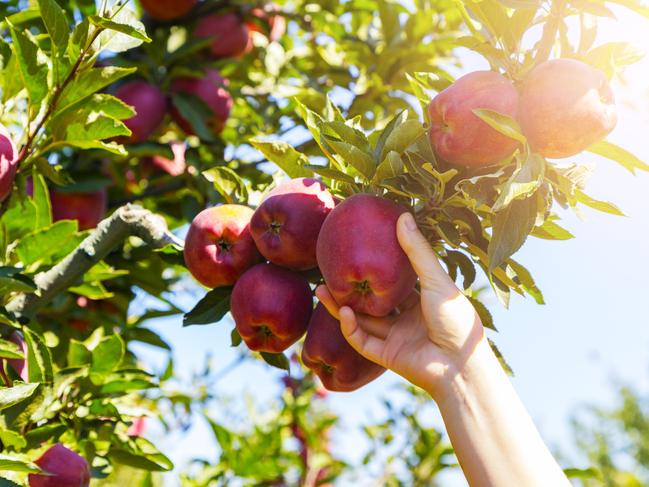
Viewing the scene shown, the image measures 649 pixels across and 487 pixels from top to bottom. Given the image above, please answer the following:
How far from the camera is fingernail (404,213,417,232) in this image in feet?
3.47

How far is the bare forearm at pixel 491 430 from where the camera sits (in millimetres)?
997

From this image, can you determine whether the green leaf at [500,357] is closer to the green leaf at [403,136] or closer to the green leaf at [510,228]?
the green leaf at [510,228]

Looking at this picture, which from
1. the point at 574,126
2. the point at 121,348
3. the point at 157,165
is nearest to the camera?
the point at 574,126

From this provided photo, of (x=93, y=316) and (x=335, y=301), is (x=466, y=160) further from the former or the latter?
(x=93, y=316)

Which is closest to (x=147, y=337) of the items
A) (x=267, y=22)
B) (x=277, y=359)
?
(x=277, y=359)

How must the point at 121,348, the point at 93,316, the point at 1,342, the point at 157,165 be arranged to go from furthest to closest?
the point at 157,165 → the point at 93,316 → the point at 121,348 → the point at 1,342

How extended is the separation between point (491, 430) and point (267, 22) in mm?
1737

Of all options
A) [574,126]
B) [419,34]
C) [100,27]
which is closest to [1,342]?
[100,27]

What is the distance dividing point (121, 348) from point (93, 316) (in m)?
0.46

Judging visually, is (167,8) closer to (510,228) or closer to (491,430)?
(510,228)

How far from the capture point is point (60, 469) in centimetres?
119

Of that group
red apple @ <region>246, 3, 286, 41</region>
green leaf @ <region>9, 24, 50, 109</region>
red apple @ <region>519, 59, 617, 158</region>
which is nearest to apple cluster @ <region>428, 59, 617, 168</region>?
red apple @ <region>519, 59, 617, 158</region>

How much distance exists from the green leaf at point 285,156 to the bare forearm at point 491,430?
47cm

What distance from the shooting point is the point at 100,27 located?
3.84ft
